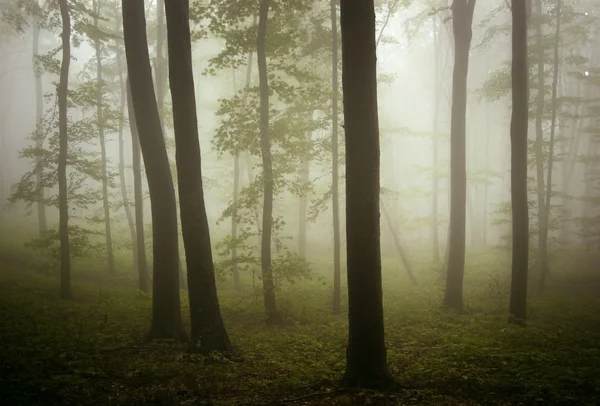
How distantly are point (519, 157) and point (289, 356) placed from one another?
337 inches

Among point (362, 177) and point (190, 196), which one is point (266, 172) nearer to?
point (190, 196)

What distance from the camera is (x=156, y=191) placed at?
9.10 metres

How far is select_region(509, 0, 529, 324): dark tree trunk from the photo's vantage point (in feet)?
36.1

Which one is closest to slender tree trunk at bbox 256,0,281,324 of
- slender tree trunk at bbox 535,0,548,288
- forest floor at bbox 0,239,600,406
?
→ forest floor at bbox 0,239,600,406

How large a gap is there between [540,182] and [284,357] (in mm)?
14903

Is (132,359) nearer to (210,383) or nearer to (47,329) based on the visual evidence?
(210,383)

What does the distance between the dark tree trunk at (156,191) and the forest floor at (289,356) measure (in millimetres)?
759

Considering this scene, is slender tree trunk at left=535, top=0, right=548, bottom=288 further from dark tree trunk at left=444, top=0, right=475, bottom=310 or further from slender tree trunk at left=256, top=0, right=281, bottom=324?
slender tree trunk at left=256, top=0, right=281, bottom=324

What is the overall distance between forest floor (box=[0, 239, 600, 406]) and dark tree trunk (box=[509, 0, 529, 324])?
4.08 ft

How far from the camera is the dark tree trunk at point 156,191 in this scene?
908 centimetres

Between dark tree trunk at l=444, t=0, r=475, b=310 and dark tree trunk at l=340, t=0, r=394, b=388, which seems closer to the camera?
dark tree trunk at l=340, t=0, r=394, b=388

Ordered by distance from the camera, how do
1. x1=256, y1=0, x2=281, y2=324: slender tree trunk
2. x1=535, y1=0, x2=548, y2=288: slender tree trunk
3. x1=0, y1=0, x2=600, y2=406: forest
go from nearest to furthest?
x1=0, y1=0, x2=600, y2=406: forest < x1=256, y1=0, x2=281, y2=324: slender tree trunk < x1=535, y1=0, x2=548, y2=288: slender tree trunk

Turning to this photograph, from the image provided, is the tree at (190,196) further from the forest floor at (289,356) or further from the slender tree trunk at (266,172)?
the slender tree trunk at (266,172)

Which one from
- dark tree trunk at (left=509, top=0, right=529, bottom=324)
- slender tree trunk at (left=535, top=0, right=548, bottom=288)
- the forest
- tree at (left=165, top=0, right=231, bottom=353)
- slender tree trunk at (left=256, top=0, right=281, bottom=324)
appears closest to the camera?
the forest
